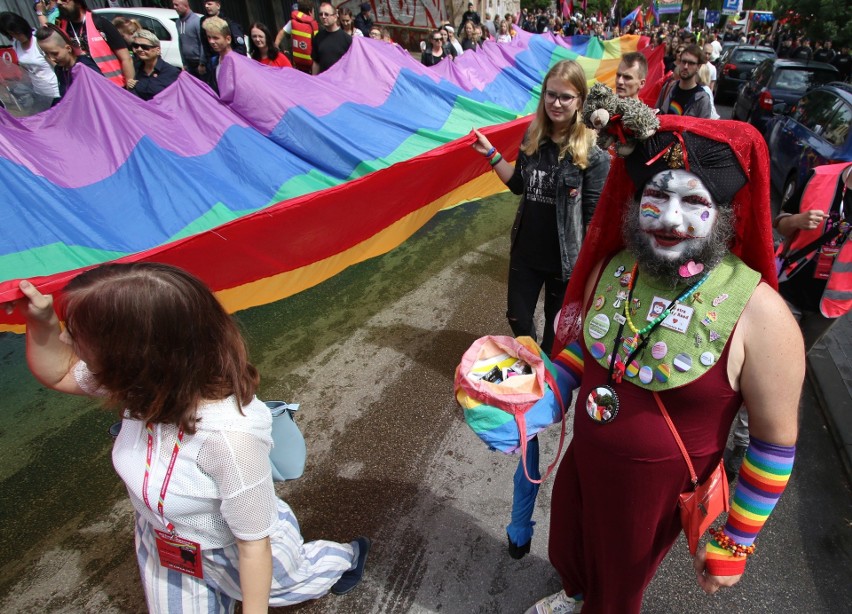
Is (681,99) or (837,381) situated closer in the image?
(837,381)

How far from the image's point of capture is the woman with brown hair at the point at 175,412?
1110 mm

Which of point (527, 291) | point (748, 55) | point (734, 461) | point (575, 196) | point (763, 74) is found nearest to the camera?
point (575, 196)

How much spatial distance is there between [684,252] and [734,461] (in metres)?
1.94

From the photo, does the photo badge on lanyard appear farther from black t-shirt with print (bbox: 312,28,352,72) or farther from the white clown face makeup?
black t-shirt with print (bbox: 312,28,352,72)

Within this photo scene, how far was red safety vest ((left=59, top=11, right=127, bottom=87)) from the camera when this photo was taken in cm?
515

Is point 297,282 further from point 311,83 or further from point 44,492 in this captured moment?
point 311,83

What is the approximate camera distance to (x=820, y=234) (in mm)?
2344

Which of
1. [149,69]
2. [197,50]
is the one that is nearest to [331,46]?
[197,50]

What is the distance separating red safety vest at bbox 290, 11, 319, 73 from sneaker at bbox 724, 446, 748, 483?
672 cm

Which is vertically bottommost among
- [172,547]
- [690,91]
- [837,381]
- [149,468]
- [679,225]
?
[837,381]

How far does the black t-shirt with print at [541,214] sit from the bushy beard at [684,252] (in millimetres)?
1288

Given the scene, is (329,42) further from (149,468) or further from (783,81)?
(783,81)

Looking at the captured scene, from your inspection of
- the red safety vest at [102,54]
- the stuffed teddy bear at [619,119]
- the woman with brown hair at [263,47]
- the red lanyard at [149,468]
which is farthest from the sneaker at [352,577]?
the red safety vest at [102,54]

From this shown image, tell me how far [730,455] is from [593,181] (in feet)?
5.30
